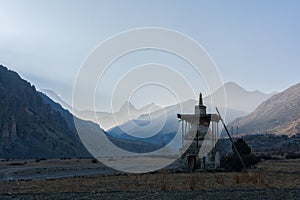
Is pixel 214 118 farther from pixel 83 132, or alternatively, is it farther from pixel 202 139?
pixel 83 132

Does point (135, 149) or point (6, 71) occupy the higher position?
point (6, 71)

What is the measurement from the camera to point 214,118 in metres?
44.6

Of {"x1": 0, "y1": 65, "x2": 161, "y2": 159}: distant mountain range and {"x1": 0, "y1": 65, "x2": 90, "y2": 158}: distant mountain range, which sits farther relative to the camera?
{"x1": 0, "y1": 65, "x2": 161, "y2": 159}: distant mountain range

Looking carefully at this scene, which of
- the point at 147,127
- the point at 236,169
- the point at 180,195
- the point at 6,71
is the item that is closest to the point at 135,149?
the point at 6,71

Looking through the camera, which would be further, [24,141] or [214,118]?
[24,141]

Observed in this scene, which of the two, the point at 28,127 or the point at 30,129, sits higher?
the point at 28,127

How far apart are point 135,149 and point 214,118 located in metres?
129

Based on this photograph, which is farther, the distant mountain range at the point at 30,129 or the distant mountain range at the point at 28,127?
the distant mountain range at the point at 30,129

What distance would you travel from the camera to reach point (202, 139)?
43688mm

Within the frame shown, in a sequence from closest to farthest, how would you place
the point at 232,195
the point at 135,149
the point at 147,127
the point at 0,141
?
the point at 232,195, the point at 147,127, the point at 0,141, the point at 135,149

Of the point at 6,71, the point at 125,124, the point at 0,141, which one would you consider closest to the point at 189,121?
the point at 125,124

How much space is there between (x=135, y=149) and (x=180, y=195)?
152 meters

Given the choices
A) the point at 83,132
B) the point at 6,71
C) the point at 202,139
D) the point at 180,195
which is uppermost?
the point at 6,71

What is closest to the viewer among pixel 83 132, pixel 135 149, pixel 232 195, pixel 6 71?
pixel 232 195
